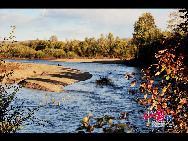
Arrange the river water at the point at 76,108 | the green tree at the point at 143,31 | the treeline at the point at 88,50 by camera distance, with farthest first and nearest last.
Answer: the treeline at the point at 88,50 < the green tree at the point at 143,31 < the river water at the point at 76,108

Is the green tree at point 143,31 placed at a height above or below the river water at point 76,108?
above

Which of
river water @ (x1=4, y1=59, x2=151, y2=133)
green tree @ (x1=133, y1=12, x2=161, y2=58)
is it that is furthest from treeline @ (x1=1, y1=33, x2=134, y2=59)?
river water @ (x1=4, y1=59, x2=151, y2=133)

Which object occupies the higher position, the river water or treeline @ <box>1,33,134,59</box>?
treeline @ <box>1,33,134,59</box>

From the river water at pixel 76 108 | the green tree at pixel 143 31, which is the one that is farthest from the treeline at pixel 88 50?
the river water at pixel 76 108

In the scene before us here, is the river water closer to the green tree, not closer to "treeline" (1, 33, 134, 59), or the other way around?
the green tree

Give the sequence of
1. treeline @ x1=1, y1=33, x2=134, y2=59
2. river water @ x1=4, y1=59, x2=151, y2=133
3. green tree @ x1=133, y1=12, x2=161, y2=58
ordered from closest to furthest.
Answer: river water @ x1=4, y1=59, x2=151, y2=133, green tree @ x1=133, y1=12, x2=161, y2=58, treeline @ x1=1, y1=33, x2=134, y2=59

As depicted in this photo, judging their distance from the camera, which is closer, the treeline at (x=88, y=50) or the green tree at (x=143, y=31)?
the green tree at (x=143, y=31)

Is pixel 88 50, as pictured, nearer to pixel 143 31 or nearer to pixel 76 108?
pixel 143 31

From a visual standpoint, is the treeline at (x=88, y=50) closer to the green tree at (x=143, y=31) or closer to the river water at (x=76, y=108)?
the green tree at (x=143, y=31)

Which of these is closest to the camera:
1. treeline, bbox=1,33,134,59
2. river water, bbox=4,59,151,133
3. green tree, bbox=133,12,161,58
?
river water, bbox=4,59,151,133

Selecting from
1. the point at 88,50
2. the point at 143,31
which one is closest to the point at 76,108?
the point at 143,31

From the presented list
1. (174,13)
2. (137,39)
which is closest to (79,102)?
(174,13)
